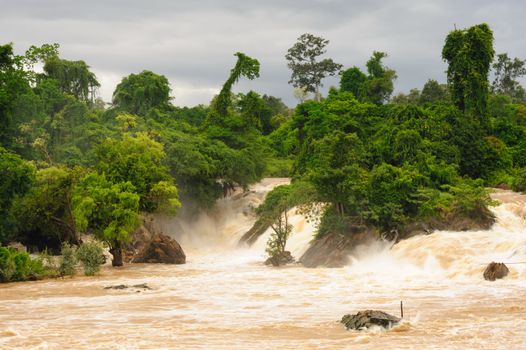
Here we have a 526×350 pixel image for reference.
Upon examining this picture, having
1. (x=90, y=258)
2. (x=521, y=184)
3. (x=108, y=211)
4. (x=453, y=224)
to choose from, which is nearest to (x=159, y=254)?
(x=108, y=211)

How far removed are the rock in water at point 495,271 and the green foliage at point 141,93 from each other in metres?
43.5

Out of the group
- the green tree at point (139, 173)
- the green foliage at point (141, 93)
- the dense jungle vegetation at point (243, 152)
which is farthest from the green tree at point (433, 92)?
the green tree at point (139, 173)

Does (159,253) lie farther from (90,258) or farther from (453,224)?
(453,224)

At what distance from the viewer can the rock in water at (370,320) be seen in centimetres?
1647

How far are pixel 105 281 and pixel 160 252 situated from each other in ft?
23.7

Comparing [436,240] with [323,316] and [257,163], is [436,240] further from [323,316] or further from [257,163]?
[257,163]

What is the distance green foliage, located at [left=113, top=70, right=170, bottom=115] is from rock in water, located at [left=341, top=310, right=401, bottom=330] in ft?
158

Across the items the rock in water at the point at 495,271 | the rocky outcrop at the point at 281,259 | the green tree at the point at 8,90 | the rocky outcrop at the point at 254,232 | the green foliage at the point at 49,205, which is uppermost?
the green tree at the point at 8,90

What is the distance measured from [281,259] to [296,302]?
11814 millimetres

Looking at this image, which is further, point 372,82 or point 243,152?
point 372,82

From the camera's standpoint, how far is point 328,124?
2125 inches

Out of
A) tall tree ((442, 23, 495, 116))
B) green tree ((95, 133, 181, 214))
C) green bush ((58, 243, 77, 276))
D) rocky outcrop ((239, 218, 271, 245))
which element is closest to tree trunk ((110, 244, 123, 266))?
green tree ((95, 133, 181, 214))

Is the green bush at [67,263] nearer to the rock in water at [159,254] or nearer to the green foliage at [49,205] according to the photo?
the rock in water at [159,254]

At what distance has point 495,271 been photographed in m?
24.0
